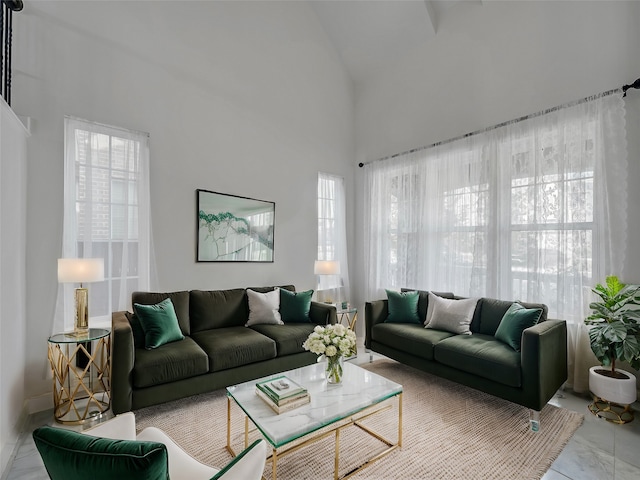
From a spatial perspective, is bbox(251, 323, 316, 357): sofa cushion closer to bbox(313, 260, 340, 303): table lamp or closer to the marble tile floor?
bbox(313, 260, 340, 303): table lamp

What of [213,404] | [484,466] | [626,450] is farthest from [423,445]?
[213,404]

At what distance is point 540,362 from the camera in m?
2.43

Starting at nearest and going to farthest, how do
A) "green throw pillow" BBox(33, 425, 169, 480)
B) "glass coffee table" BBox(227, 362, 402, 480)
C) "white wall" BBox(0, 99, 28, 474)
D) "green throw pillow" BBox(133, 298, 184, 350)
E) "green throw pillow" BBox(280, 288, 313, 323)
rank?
"green throw pillow" BBox(33, 425, 169, 480), "glass coffee table" BBox(227, 362, 402, 480), "white wall" BBox(0, 99, 28, 474), "green throw pillow" BBox(133, 298, 184, 350), "green throw pillow" BBox(280, 288, 313, 323)

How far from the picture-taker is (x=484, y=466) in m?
2.04

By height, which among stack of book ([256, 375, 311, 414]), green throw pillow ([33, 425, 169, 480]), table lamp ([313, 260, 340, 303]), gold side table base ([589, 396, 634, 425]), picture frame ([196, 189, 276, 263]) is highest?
picture frame ([196, 189, 276, 263])

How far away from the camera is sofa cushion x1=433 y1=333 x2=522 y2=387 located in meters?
2.57

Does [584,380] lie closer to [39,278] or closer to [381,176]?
[381,176]

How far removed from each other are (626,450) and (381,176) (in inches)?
149

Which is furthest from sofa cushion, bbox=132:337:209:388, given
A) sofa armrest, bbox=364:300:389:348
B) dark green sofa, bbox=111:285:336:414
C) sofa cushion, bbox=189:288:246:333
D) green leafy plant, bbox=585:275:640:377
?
green leafy plant, bbox=585:275:640:377

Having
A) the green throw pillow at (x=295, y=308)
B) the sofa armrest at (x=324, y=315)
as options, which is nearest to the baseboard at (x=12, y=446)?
the green throw pillow at (x=295, y=308)

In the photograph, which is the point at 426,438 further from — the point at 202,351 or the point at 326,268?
the point at 326,268

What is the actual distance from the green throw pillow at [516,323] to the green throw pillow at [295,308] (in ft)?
6.48

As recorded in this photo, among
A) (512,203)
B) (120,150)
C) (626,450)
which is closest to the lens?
(626,450)

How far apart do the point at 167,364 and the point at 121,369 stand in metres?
0.31
